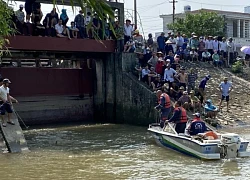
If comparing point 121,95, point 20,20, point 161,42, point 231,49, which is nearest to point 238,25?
point 231,49

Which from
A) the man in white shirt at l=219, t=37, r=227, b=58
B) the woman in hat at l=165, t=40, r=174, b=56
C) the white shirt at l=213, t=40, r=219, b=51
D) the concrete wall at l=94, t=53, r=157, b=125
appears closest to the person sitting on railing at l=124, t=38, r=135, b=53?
the concrete wall at l=94, t=53, r=157, b=125

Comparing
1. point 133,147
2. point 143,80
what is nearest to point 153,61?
point 143,80

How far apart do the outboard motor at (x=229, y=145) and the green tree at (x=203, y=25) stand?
3249 cm

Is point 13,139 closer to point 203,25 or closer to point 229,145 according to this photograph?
point 229,145

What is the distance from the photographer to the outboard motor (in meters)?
12.3

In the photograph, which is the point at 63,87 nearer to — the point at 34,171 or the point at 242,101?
the point at 242,101

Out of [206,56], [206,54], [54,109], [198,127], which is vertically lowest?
[54,109]

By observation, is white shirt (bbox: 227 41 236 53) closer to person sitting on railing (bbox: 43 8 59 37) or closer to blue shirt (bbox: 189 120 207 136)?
person sitting on railing (bbox: 43 8 59 37)

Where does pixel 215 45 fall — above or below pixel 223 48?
above

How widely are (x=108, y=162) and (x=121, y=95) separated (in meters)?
10.2

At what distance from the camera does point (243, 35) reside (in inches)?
2060

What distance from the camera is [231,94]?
2400cm

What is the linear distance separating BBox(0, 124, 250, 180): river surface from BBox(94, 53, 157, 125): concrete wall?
3337 mm

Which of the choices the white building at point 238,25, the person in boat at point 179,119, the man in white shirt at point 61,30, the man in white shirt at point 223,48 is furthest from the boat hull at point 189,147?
the white building at point 238,25
